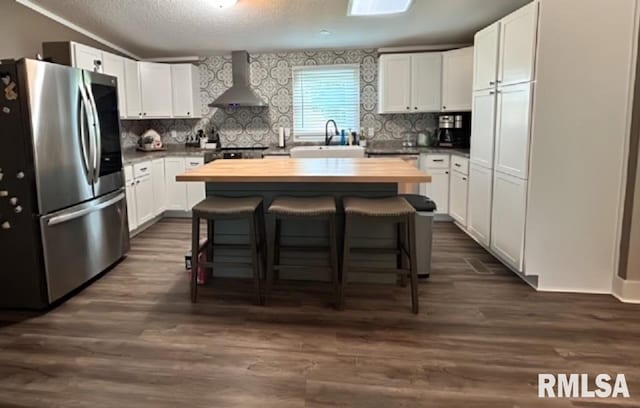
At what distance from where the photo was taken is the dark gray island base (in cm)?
322

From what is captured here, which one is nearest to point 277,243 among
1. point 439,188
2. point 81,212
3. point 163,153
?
point 81,212

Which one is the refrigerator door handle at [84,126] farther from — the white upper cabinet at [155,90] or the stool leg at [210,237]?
the white upper cabinet at [155,90]

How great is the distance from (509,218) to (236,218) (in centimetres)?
212

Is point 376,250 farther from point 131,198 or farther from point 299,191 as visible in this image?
point 131,198

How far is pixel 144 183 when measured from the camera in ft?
16.2

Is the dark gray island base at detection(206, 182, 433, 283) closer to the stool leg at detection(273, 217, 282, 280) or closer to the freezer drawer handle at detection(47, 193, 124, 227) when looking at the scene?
the stool leg at detection(273, 217, 282, 280)

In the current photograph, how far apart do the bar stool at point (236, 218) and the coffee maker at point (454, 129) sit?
318 cm

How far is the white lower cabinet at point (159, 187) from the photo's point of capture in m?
5.19

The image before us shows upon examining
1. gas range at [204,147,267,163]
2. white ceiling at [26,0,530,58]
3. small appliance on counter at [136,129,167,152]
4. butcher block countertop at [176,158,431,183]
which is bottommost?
butcher block countertop at [176,158,431,183]

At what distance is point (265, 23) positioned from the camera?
14.7 feet

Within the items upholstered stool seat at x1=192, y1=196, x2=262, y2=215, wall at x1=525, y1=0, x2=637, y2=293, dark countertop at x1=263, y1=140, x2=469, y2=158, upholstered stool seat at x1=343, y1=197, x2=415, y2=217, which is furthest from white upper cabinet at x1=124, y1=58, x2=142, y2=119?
wall at x1=525, y1=0, x2=637, y2=293

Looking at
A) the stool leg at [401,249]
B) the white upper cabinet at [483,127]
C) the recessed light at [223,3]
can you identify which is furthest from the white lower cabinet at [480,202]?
the recessed light at [223,3]

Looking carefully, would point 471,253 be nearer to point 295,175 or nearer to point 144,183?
point 295,175

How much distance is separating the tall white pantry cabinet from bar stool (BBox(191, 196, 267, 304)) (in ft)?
6.32
